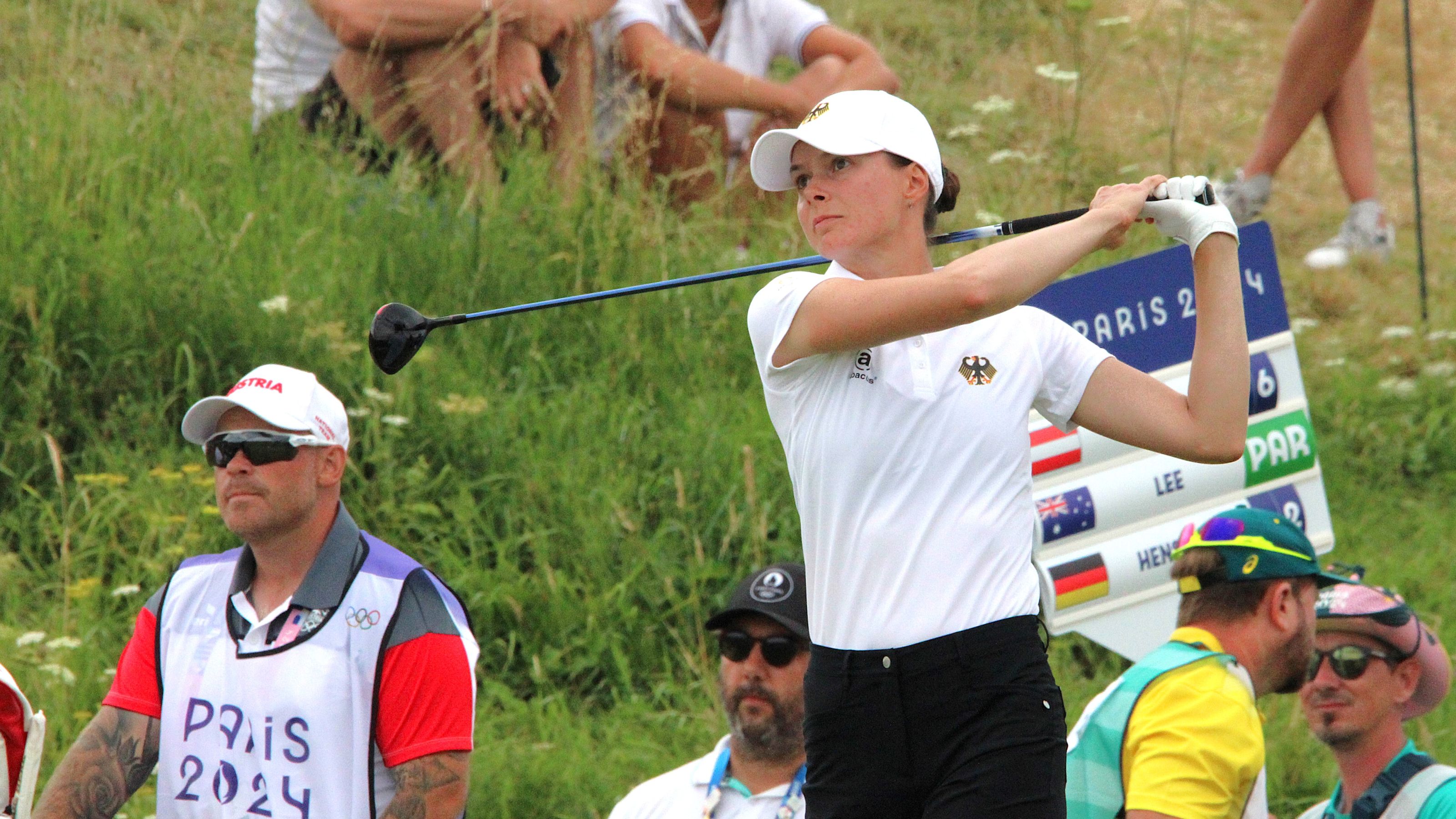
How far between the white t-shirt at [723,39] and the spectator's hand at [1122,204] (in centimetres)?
441

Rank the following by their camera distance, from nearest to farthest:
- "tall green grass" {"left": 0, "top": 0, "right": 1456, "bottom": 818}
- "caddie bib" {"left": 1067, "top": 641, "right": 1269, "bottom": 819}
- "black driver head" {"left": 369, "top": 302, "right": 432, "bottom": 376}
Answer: "caddie bib" {"left": 1067, "top": 641, "right": 1269, "bottom": 819}, "black driver head" {"left": 369, "top": 302, "right": 432, "bottom": 376}, "tall green grass" {"left": 0, "top": 0, "right": 1456, "bottom": 818}

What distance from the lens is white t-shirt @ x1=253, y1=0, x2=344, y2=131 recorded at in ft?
24.6

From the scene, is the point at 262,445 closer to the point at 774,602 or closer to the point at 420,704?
the point at 420,704

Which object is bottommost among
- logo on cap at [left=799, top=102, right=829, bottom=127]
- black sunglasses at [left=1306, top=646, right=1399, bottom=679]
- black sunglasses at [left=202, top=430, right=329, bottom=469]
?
black sunglasses at [left=1306, top=646, right=1399, bottom=679]

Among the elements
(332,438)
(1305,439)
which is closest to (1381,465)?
(1305,439)

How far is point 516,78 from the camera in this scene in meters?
7.37

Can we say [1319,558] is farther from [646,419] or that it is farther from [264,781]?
[264,781]

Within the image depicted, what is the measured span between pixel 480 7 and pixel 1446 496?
4.55 metres

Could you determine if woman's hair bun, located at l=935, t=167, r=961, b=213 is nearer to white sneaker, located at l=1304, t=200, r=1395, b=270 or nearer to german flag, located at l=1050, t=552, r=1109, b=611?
german flag, located at l=1050, t=552, r=1109, b=611

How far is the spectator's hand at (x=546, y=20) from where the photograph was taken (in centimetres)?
731

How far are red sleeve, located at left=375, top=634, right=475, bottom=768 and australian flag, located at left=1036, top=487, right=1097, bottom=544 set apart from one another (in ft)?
5.61

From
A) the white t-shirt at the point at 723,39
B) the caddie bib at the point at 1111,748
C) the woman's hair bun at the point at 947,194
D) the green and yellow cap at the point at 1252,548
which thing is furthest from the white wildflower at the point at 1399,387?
the woman's hair bun at the point at 947,194

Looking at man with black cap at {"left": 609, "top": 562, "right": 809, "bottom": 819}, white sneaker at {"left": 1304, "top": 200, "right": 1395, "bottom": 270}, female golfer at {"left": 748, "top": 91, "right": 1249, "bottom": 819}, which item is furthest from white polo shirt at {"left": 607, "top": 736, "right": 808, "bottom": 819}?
white sneaker at {"left": 1304, "top": 200, "right": 1395, "bottom": 270}

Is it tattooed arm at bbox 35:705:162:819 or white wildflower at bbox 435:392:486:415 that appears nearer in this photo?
tattooed arm at bbox 35:705:162:819
